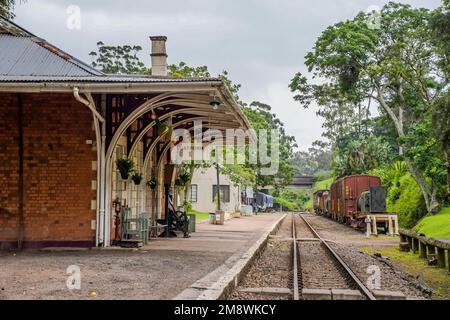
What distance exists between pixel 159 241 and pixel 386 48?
16.7 m

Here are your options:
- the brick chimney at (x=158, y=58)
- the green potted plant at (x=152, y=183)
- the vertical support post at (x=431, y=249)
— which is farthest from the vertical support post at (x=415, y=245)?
the brick chimney at (x=158, y=58)

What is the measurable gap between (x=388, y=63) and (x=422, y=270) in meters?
14.5

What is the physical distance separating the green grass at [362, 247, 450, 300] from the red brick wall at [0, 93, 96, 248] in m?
7.09

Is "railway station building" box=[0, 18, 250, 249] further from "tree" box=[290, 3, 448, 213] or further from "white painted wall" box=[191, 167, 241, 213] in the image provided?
"white painted wall" box=[191, 167, 241, 213]

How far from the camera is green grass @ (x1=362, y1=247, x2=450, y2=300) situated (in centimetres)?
955

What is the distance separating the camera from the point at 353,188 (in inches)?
1133

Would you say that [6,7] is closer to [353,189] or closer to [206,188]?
[353,189]

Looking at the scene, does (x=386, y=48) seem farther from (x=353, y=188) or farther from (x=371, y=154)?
(x=371, y=154)

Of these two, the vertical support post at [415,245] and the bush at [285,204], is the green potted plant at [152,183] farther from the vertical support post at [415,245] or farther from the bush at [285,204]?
the bush at [285,204]

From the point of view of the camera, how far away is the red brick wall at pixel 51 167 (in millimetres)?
12125

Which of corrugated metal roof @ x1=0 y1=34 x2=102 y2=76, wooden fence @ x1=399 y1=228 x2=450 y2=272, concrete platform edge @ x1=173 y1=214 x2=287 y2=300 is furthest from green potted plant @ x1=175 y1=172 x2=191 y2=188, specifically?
concrete platform edge @ x1=173 y1=214 x2=287 y2=300

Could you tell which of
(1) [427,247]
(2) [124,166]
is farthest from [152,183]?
(1) [427,247]

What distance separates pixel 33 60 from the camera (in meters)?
13.3
